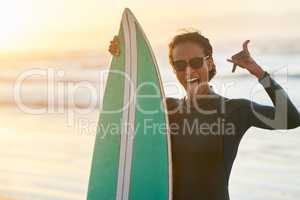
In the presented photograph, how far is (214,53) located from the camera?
62.1 inches

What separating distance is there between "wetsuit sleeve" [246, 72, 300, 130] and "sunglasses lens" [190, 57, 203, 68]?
0.21 m

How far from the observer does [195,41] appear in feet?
5.28

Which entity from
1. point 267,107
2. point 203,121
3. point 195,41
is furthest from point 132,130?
point 267,107

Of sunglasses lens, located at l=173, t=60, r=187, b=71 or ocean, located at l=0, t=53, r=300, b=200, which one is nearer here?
ocean, located at l=0, t=53, r=300, b=200

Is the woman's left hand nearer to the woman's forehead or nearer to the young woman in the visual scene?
the young woman

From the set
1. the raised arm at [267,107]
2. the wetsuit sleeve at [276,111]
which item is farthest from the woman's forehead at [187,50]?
the wetsuit sleeve at [276,111]

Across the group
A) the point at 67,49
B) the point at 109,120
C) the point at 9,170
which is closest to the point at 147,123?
the point at 109,120

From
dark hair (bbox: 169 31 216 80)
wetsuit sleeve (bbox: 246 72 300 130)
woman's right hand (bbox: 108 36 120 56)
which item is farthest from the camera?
woman's right hand (bbox: 108 36 120 56)

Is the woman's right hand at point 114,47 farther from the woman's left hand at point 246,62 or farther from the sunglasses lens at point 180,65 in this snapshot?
the woman's left hand at point 246,62

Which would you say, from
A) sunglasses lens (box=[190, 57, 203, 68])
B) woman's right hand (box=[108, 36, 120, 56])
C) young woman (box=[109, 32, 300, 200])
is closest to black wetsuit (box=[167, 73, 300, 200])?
young woman (box=[109, 32, 300, 200])

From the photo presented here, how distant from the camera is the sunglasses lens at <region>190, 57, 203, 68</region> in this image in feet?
5.24

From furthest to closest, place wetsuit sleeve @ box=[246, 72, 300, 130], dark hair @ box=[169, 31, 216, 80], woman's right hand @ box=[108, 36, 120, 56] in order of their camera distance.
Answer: woman's right hand @ box=[108, 36, 120, 56] → dark hair @ box=[169, 31, 216, 80] → wetsuit sleeve @ box=[246, 72, 300, 130]

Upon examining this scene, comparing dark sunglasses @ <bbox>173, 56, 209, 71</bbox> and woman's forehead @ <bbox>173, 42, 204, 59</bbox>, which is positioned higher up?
woman's forehead @ <bbox>173, 42, 204, 59</bbox>

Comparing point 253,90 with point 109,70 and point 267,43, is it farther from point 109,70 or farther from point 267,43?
point 109,70
